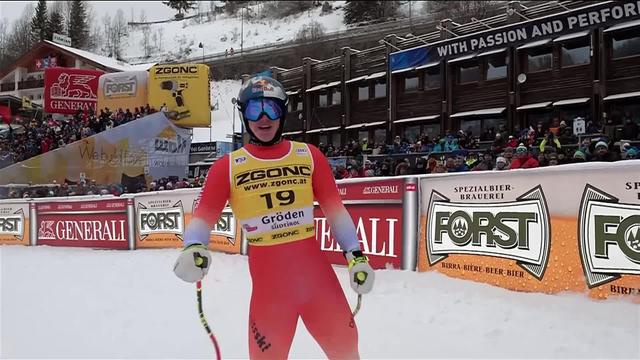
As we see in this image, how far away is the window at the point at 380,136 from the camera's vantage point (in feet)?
98.4

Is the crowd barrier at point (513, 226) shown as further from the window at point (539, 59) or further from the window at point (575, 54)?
the window at point (539, 59)

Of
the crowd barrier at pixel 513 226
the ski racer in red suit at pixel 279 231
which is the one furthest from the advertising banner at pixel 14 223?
the ski racer in red suit at pixel 279 231

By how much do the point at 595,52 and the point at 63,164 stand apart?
22.1m

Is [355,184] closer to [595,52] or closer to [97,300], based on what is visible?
[97,300]

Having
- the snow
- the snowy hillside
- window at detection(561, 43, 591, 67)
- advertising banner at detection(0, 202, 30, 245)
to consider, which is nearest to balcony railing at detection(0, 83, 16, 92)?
advertising banner at detection(0, 202, 30, 245)

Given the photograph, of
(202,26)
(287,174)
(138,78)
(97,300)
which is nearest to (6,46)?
(138,78)

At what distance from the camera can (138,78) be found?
2802 cm

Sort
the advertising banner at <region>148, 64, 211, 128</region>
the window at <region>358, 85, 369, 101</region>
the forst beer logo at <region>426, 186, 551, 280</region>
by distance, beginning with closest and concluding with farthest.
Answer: the forst beer logo at <region>426, 186, 551, 280</region> < the advertising banner at <region>148, 64, 211, 128</region> < the window at <region>358, 85, 369, 101</region>

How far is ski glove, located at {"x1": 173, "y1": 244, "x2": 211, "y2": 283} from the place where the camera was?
2975mm

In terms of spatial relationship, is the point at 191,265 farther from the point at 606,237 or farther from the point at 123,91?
the point at 123,91

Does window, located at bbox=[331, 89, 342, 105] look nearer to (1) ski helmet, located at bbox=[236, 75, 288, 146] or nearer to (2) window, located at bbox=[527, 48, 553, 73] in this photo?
(2) window, located at bbox=[527, 48, 553, 73]

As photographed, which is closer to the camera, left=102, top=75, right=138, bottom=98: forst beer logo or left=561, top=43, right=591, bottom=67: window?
left=561, top=43, right=591, bottom=67: window

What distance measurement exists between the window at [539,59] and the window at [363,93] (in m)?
10.3

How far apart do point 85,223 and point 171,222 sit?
332cm
